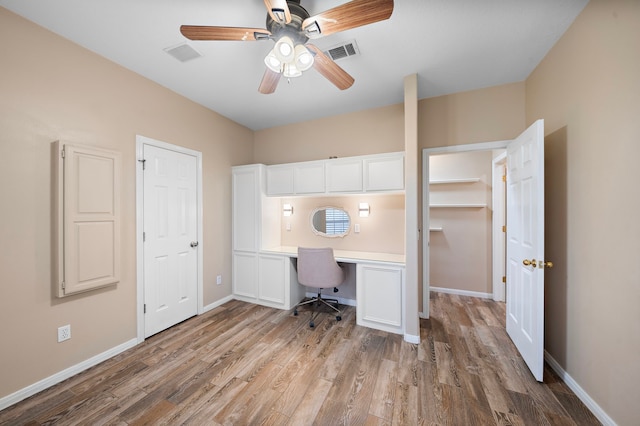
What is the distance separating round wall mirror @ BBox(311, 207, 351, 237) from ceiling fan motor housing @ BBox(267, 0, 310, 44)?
233cm

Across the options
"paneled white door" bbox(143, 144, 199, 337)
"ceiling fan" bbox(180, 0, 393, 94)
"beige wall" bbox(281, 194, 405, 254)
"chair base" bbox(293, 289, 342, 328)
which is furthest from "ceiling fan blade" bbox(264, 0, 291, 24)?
"chair base" bbox(293, 289, 342, 328)

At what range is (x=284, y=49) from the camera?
153cm

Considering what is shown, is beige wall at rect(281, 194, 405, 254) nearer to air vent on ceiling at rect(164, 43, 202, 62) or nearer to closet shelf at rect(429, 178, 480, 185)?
closet shelf at rect(429, 178, 480, 185)

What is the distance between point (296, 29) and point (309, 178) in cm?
195

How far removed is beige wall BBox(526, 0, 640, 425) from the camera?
133 cm

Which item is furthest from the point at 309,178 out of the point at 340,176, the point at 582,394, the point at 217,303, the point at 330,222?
the point at 582,394

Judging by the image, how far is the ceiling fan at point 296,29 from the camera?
4.28 ft

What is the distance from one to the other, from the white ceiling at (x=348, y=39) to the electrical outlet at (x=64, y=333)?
2.41 metres

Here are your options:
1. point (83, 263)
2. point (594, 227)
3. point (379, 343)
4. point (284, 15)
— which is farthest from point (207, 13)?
point (379, 343)

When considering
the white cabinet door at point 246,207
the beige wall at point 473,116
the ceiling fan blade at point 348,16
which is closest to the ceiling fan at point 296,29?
the ceiling fan blade at point 348,16

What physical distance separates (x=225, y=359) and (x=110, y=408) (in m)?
0.81

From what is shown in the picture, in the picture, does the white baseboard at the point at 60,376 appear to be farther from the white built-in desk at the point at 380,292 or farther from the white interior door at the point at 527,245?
the white interior door at the point at 527,245

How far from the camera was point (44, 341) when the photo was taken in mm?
1840

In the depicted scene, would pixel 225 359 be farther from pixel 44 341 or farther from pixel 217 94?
pixel 217 94
